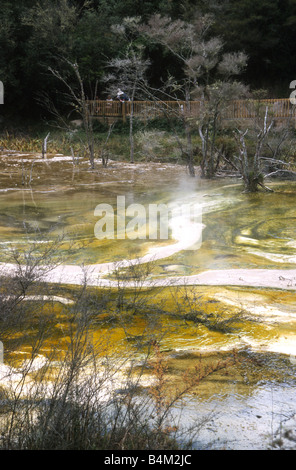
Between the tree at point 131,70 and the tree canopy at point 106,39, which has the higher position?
the tree canopy at point 106,39

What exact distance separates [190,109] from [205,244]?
10.4 m

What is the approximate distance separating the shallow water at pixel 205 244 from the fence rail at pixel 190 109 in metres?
2.09

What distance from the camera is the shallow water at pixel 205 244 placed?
4.62 m

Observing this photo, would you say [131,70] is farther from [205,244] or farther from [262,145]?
[205,244]

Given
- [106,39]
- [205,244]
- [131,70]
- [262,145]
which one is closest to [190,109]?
[131,70]

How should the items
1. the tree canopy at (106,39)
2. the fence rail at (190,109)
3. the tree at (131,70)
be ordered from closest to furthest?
the fence rail at (190,109)
the tree at (131,70)
the tree canopy at (106,39)

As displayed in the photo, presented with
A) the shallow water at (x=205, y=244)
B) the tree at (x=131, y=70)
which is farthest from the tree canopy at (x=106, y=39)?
the shallow water at (x=205, y=244)

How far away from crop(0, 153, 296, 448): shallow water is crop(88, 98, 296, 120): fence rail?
2093 millimetres

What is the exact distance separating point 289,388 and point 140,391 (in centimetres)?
132

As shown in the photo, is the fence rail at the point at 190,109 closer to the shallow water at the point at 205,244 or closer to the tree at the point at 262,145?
the tree at the point at 262,145

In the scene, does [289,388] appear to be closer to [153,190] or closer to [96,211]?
[96,211]

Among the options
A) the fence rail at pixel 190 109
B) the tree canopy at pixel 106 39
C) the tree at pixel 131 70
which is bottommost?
the fence rail at pixel 190 109
